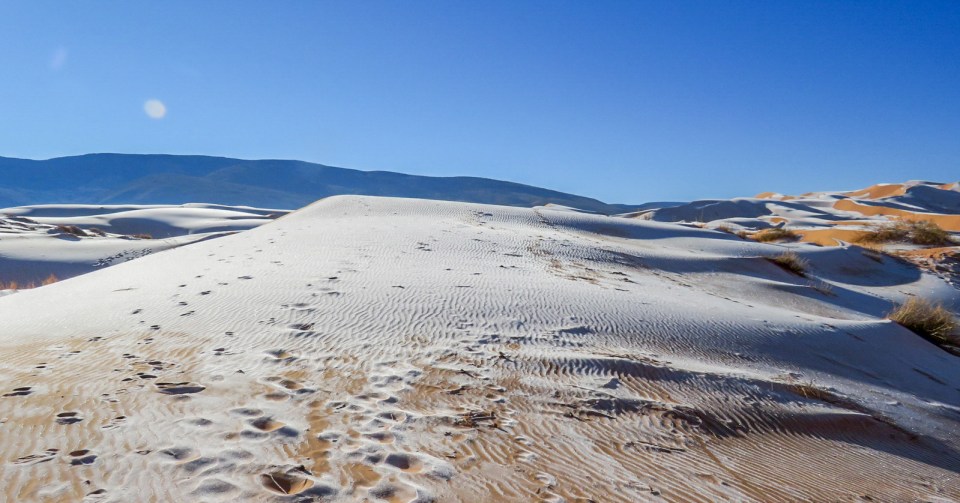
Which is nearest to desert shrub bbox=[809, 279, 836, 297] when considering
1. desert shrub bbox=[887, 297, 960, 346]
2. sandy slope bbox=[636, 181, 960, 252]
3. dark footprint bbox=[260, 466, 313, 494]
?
desert shrub bbox=[887, 297, 960, 346]

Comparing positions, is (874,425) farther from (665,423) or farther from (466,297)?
(466,297)

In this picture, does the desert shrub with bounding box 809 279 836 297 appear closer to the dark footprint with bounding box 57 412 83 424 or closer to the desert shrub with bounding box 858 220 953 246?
the desert shrub with bounding box 858 220 953 246

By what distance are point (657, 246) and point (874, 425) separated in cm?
817

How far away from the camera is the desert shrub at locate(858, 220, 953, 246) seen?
50.6 feet

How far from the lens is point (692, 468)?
2.47 m

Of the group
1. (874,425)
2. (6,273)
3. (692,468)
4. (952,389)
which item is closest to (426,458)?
(692,468)

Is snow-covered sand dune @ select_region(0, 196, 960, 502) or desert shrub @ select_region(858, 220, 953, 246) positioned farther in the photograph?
desert shrub @ select_region(858, 220, 953, 246)

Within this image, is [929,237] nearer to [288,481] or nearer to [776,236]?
[776,236]

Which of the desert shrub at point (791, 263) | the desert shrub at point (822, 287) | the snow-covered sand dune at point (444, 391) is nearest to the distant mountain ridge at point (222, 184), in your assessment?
the desert shrub at point (791, 263)

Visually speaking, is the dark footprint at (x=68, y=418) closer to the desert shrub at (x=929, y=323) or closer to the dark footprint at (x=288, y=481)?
the dark footprint at (x=288, y=481)

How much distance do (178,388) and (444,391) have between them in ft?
4.65

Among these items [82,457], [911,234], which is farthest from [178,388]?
[911,234]

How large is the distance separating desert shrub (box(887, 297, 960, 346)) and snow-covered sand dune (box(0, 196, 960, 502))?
66 centimetres

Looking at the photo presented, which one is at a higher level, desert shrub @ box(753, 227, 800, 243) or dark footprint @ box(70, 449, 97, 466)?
desert shrub @ box(753, 227, 800, 243)
